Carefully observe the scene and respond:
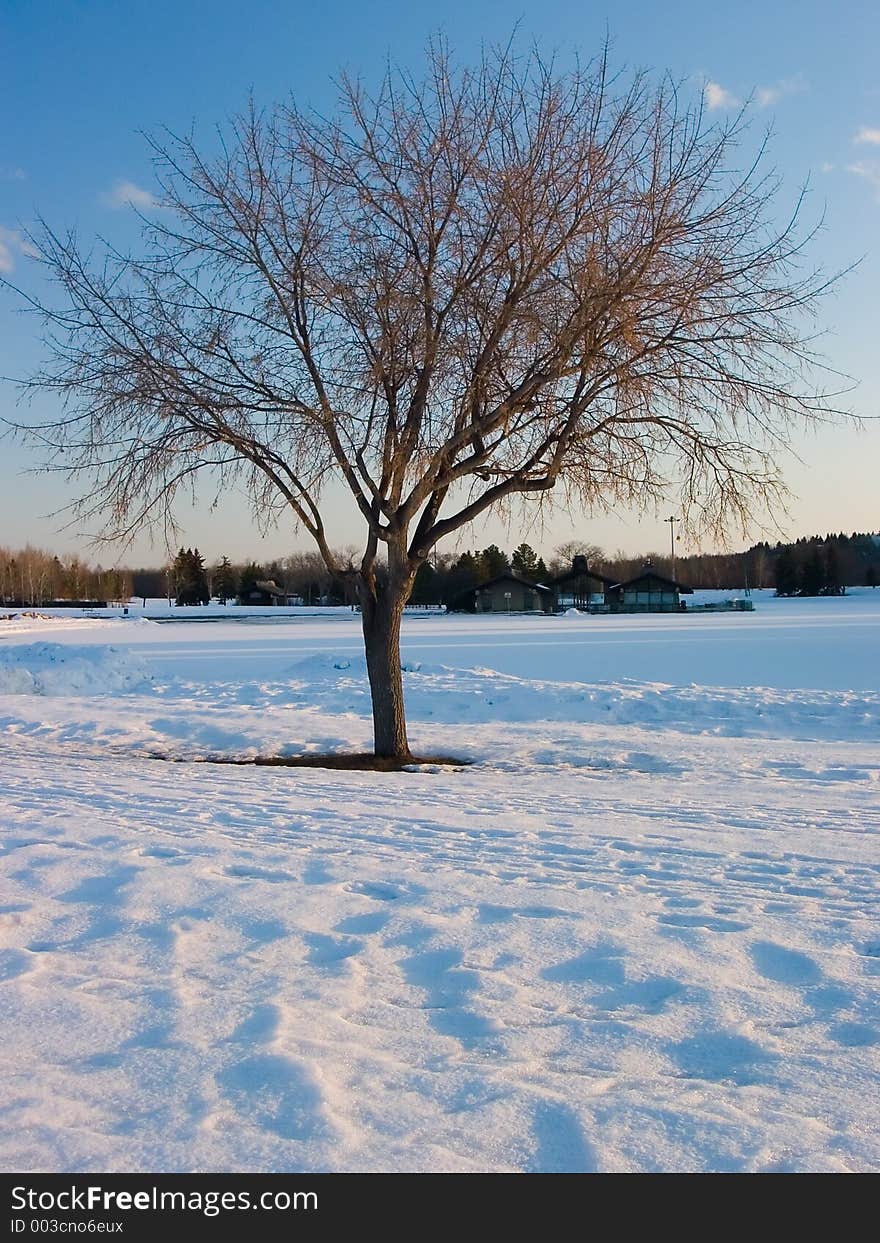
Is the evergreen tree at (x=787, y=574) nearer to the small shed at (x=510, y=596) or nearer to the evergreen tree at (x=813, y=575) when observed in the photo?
the evergreen tree at (x=813, y=575)

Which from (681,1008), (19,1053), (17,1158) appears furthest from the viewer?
(681,1008)

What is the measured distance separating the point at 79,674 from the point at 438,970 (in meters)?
20.4

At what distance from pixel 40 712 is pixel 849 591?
374 ft

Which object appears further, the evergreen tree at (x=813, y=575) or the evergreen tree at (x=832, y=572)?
the evergreen tree at (x=813, y=575)

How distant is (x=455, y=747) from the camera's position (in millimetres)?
13445

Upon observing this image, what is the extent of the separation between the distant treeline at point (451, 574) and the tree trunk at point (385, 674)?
290ft

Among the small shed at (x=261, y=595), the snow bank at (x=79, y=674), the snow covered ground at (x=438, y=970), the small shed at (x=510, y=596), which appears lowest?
the snow covered ground at (x=438, y=970)

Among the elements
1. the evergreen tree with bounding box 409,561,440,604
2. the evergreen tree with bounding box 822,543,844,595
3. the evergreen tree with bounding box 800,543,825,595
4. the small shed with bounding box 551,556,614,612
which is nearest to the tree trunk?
the small shed with bounding box 551,556,614,612

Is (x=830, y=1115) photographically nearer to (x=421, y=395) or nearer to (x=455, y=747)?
(x=421, y=395)

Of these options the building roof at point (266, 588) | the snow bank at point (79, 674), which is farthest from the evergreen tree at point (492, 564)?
the snow bank at point (79, 674)

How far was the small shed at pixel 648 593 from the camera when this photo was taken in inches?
3639

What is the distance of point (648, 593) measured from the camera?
308 feet

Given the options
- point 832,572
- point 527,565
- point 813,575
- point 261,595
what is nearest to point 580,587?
point 527,565

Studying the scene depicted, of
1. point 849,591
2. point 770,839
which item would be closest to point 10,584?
point 849,591
